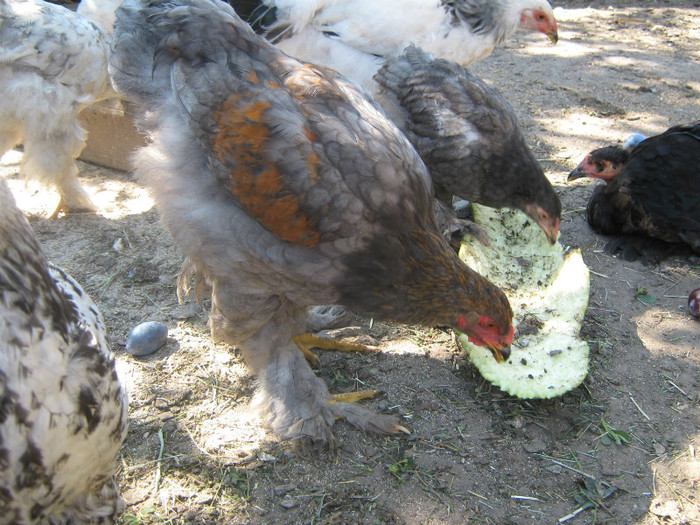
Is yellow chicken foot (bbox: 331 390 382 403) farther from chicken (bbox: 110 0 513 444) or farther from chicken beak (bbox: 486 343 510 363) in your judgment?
chicken beak (bbox: 486 343 510 363)

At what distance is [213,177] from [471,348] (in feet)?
5.02

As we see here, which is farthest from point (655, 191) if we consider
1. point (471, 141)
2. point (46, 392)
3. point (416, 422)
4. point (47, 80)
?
point (47, 80)

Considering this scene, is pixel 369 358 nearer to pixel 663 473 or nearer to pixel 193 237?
pixel 193 237

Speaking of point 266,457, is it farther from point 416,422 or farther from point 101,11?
point 101,11

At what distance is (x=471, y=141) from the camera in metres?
3.28

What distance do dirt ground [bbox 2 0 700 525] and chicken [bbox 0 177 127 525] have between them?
886 millimetres

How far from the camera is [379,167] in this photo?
2186mm

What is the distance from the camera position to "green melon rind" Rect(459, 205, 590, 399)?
8.96 ft

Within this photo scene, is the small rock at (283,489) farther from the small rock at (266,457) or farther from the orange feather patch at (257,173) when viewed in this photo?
the orange feather patch at (257,173)

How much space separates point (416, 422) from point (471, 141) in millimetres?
1633

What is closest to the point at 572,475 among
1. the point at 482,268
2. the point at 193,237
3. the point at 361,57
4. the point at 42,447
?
the point at 482,268

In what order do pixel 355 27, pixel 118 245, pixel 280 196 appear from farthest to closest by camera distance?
pixel 355 27, pixel 118 245, pixel 280 196

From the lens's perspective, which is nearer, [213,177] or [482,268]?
[213,177]

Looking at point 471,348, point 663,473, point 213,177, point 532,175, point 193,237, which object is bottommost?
point 663,473
